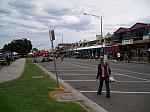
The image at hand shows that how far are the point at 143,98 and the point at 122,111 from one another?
2860 mm

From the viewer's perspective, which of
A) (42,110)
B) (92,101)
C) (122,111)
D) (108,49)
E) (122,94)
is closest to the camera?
(42,110)

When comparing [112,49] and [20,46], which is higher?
[20,46]

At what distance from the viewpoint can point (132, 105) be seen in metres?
10.3

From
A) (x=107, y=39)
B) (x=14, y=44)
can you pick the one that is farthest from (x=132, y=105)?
(x=14, y=44)

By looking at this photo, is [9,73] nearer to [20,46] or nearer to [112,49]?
[112,49]

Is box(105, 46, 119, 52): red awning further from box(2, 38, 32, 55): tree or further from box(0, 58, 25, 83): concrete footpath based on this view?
box(2, 38, 32, 55): tree

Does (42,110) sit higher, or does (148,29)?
(148,29)

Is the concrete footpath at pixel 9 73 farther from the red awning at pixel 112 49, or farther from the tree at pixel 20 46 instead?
the tree at pixel 20 46

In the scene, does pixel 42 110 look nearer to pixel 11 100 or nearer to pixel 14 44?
pixel 11 100

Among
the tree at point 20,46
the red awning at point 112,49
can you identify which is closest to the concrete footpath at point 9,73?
the red awning at point 112,49

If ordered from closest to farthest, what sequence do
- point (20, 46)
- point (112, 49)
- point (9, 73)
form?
point (9, 73) < point (112, 49) < point (20, 46)

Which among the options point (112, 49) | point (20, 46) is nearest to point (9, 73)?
point (112, 49)

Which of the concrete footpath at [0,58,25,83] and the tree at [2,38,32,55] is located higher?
the tree at [2,38,32,55]

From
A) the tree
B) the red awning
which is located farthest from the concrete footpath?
the tree
